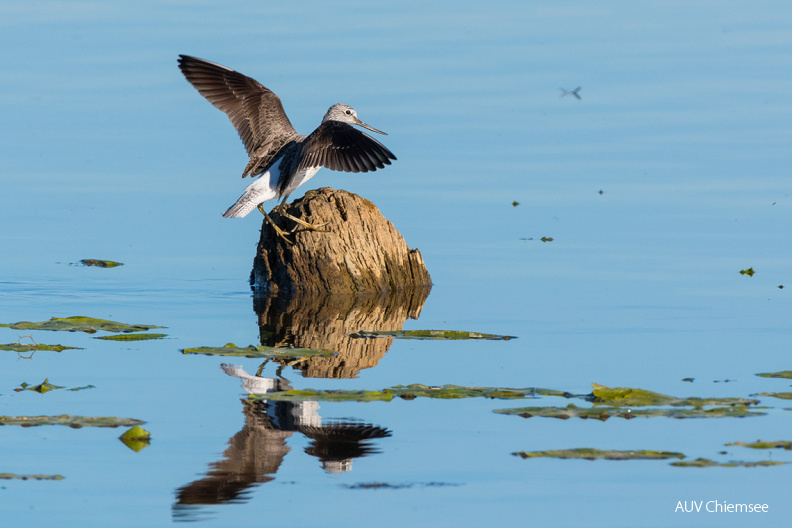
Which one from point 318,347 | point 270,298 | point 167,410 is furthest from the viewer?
point 270,298

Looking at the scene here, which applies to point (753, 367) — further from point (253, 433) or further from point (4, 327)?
point (4, 327)

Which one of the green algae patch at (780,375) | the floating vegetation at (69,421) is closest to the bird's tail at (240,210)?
the floating vegetation at (69,421)

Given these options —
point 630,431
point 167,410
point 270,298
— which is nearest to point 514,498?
point 630,431

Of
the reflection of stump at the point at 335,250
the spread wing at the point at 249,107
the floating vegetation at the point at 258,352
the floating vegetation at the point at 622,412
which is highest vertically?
the spread wing at the point at 249,107

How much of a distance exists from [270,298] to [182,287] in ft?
3.46

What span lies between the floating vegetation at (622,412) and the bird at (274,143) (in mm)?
4729

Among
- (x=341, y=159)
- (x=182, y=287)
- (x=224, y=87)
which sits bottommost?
(x=182, y=287)

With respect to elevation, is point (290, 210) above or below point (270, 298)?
above

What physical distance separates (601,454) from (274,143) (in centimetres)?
778

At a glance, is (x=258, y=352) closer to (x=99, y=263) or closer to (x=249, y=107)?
(x=249, y=107)

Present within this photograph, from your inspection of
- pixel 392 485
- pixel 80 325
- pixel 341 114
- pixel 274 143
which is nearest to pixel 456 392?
pixel 392 485

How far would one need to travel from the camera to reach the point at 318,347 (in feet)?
35.0

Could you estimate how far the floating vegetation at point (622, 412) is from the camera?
817 centimetres

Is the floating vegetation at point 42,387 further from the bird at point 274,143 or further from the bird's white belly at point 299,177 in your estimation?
the bird's white belly at point 299,177
